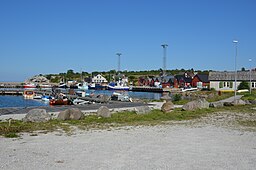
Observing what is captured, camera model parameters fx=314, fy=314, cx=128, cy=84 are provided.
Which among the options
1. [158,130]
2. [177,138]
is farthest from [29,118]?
[177,138]

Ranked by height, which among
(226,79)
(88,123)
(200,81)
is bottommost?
(88,123)

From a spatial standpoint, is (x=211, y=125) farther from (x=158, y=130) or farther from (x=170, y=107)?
(x=170, y=107)

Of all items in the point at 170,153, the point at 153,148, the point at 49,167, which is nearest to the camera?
the point at 49,167

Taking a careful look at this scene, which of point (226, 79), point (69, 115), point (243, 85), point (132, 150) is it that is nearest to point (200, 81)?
point (226, 79)

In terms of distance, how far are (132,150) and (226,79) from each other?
69653mm

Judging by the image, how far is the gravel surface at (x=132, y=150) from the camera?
345 inches

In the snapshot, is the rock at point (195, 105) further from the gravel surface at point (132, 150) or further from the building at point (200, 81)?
the building at point (200, 81)

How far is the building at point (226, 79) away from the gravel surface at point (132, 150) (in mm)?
62839

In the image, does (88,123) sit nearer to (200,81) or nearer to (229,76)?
(229,76)

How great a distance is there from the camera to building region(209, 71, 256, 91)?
75000 millimetres

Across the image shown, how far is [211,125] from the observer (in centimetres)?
1783

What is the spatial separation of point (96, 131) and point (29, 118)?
4.64 m

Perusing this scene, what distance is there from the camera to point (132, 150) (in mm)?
10664

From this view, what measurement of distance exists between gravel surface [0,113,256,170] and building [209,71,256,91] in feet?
206
